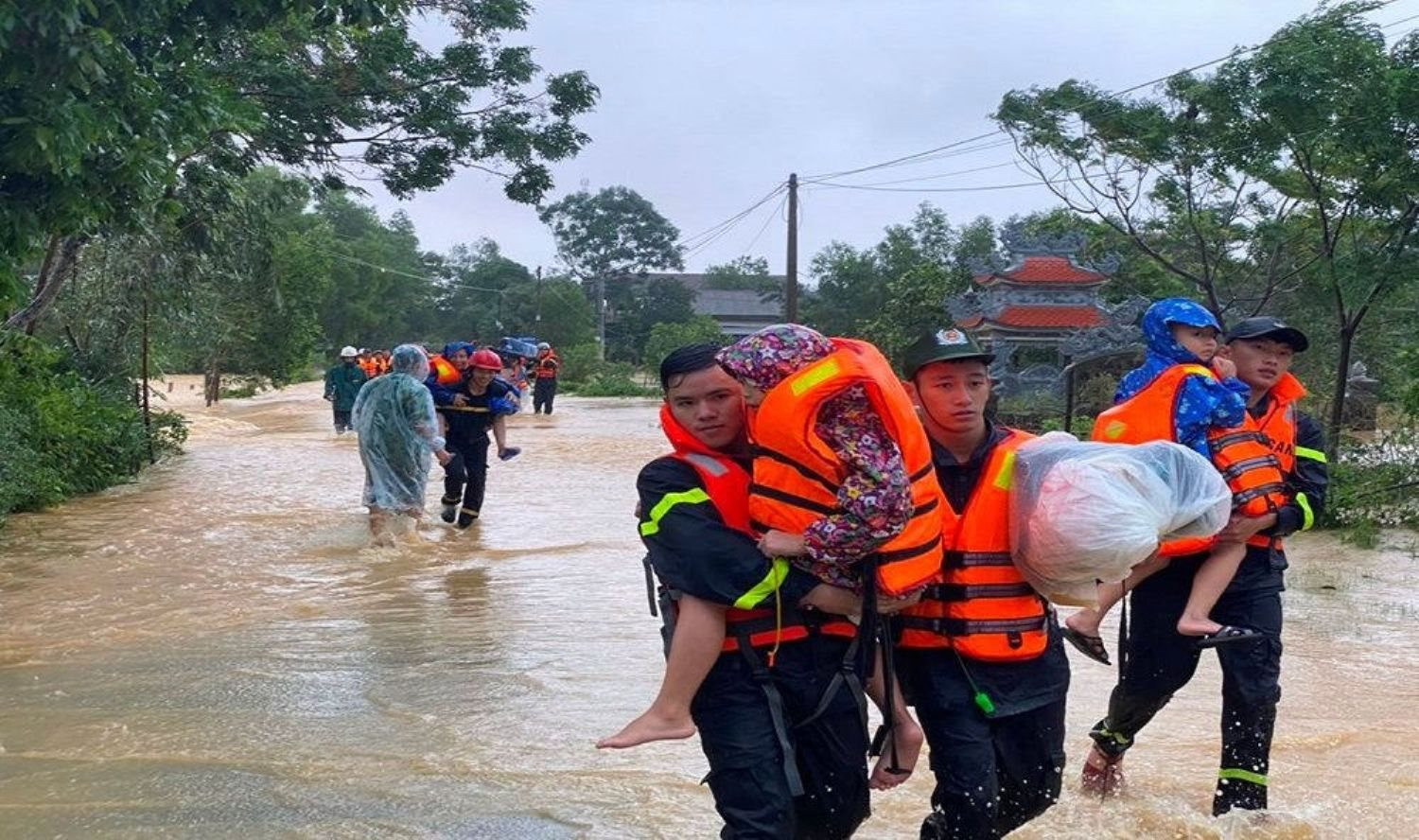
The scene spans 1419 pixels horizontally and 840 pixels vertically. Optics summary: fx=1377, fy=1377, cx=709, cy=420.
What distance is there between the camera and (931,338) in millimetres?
3592

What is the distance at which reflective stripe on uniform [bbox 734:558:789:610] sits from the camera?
314cm

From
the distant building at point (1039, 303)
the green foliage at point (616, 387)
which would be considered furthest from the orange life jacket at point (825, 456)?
the green foliage at point (616, 387)

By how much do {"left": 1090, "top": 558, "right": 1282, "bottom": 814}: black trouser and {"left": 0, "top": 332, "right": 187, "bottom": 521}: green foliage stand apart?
31.2 ft

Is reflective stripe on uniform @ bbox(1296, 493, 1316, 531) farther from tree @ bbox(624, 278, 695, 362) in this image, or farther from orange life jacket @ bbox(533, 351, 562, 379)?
tree @ bbox(624, 278, 695, 362)

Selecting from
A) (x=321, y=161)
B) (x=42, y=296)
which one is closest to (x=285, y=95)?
(x=321, y=161)

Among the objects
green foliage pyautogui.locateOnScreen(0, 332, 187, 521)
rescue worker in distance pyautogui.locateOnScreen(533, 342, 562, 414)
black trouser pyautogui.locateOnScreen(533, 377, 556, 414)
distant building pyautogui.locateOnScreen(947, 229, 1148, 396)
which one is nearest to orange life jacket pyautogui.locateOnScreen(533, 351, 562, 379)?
rescue worker in distance pyautogui.locateOnScreen(533, 342, 562, 414)

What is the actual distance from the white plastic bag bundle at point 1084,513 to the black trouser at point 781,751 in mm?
550

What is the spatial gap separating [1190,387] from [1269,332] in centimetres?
46

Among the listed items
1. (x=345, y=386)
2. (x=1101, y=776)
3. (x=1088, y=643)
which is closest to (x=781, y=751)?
(x=1088, y=643)

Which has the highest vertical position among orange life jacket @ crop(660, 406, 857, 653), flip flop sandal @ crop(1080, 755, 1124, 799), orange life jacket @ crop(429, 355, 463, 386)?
orange life jacket @ crop(429, 355, 463, 386)

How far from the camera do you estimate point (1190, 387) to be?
4.29 metres

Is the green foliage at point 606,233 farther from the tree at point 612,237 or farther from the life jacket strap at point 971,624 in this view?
the life jacket strap at point 971,624

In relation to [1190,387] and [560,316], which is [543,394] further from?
[560,316]

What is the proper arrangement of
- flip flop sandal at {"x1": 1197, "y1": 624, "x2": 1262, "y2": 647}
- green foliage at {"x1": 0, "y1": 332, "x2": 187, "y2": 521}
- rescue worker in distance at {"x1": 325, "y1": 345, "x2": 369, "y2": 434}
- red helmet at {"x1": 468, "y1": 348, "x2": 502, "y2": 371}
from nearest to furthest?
flip flop sandal at {"x1": 1197, "y1": 624, "x2": 1262, "y2": 647} < red helmet at {"x1": 468, "y1": 348, "x2": 502, "y2": 371} < green foliage at {"x1": 0, "y1": 332, "x2": 187, "y2": 521} < rescue worker in distance at {"x1": 325, "y1": 345, "x2": 369, "y2": 434}
